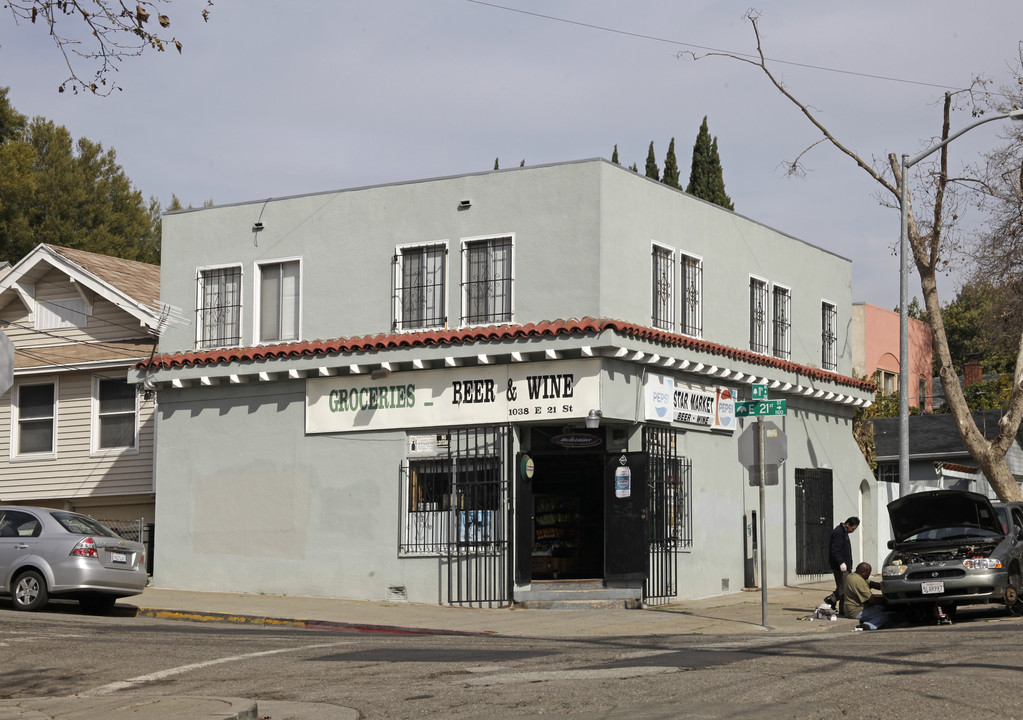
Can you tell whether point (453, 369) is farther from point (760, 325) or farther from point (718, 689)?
point (718, 689)

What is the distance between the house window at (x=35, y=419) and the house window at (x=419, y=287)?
31.8 ft

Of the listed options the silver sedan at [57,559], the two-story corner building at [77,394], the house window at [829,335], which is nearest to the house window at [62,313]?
the two-story corner building at [77,394]

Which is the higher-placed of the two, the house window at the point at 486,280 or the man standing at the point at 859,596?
the house window at the point at 486,280

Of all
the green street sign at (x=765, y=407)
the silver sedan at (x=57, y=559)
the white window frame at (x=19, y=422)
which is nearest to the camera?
the silver sedan at (x=57, y=559)

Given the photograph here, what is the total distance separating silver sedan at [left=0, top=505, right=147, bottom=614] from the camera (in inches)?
722

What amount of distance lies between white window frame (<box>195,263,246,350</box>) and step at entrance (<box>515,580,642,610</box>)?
7362 mm

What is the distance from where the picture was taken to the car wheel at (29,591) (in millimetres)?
18531

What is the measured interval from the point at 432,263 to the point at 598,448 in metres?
4.28

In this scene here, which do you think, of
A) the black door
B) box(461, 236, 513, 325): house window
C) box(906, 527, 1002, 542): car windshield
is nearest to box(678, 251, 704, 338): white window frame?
the black door

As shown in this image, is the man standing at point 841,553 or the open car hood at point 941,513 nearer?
the open car hood at point 941,513

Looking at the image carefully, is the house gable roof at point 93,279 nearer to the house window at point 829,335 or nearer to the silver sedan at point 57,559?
the silver sedan at point 57,559

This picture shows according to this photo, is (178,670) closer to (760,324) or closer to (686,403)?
(686,403)

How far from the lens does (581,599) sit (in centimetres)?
2106

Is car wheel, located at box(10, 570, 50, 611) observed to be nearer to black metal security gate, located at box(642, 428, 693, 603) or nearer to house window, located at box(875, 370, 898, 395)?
black metal security gate, located at box(642, 428, 693, 603)
